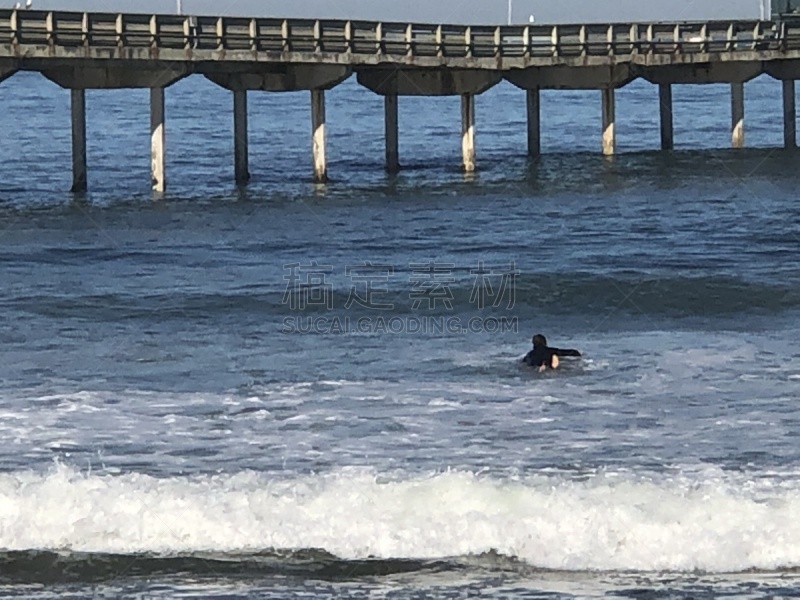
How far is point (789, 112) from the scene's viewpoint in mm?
48094

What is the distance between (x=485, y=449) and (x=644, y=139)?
47429 millimetres

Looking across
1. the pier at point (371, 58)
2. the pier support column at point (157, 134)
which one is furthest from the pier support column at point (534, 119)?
the pier support column at point (157, 134)

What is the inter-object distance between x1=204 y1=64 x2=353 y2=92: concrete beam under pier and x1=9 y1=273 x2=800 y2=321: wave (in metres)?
11.7

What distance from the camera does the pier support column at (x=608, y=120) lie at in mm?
44906

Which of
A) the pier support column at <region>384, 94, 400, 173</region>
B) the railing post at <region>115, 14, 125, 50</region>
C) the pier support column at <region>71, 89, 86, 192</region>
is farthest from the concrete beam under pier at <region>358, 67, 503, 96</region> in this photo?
the railing post at <region>115, 14, 125, 50</region>

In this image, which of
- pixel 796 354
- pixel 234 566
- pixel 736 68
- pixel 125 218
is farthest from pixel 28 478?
pixel 736 68

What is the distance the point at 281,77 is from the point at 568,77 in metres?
7.34

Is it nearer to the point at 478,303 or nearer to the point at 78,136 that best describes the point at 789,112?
the point at 78,136

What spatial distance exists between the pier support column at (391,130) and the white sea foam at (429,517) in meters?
26.9

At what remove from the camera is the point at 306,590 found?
13562mm

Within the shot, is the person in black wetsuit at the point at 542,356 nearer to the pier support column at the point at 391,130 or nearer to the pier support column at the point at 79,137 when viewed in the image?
the pier support column at the point at 79,137

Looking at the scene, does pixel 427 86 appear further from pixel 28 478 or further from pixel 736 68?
pixel 28 478

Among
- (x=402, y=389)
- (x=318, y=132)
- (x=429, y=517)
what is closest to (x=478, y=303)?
(x=402, y=389)

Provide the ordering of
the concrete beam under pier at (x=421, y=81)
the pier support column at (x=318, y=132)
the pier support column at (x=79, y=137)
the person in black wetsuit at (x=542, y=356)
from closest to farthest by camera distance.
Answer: the person in black wetsuit at (x=542, y=356) < the pier support column at (x=79, y=137) < the pier support column at (x=318, y=132) < the concrete beam under pier at (x=421, y=81)
